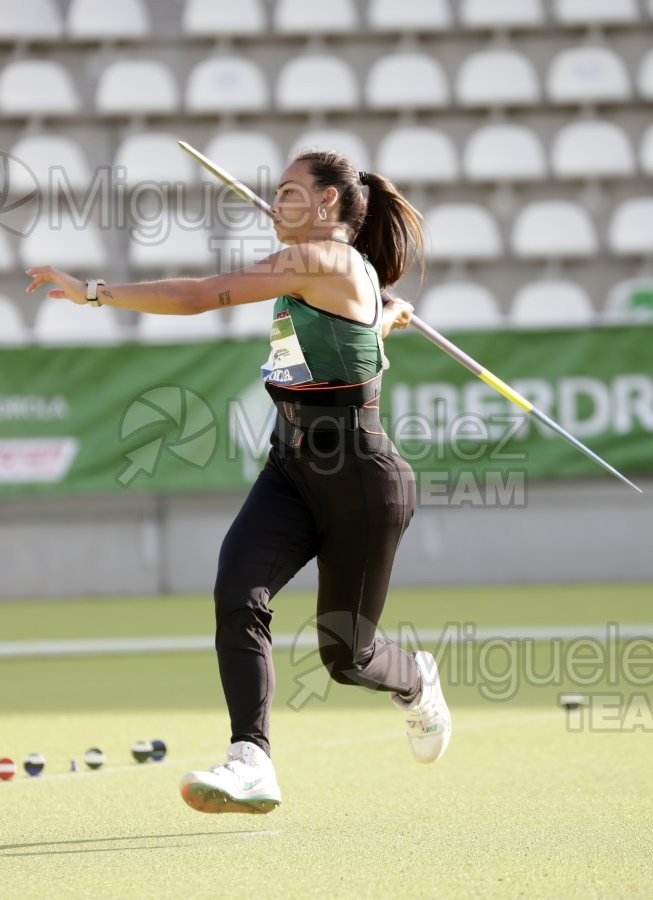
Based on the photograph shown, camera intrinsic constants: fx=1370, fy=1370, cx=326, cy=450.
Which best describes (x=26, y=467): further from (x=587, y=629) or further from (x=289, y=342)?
(x=289, y=342)

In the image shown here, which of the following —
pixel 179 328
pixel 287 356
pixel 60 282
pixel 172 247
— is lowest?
pixel 179 328

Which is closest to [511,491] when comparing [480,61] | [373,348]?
[480,61]

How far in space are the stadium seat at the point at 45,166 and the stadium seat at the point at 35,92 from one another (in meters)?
0.31

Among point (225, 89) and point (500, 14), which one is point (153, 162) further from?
point (500, 14)

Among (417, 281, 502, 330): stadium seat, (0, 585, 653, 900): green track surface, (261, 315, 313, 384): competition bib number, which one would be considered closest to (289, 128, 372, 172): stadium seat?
(417, 281, 502, 330): stadium seat

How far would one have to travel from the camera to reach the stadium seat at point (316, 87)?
46.8ft

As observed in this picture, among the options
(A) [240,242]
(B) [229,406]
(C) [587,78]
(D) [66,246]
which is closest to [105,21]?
(D) [66,246]

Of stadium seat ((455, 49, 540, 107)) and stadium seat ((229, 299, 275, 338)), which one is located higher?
stadium seat ((455, 49, 540, 107))

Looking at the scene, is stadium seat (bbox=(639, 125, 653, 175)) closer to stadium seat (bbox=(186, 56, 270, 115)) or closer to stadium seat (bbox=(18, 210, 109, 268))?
stadium seat (bbox=(186, 56, 270, 115))

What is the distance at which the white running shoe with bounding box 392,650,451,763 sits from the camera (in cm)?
409

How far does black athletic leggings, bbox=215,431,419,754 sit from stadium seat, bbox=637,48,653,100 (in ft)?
39.1

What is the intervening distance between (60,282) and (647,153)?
12.0 metres

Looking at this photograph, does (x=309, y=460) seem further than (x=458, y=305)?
No

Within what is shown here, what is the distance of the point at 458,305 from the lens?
44.3ft
